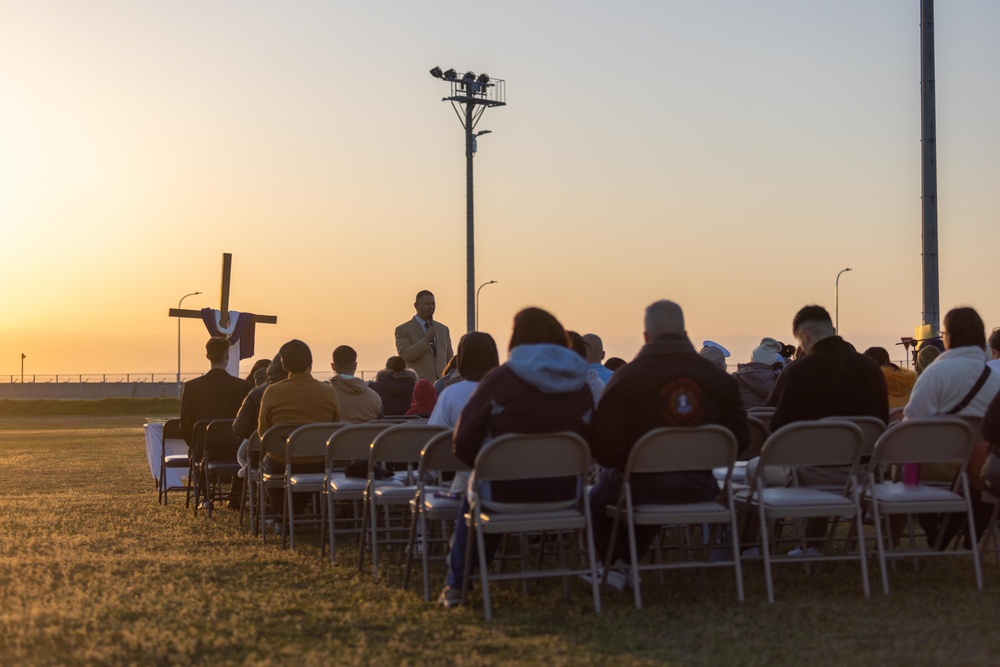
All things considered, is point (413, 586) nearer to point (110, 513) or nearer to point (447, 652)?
point (447, 652)

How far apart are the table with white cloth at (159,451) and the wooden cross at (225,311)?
11.1 meters

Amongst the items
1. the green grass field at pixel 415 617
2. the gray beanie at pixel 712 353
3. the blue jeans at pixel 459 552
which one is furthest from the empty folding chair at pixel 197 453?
the blue jeans at pixel 459 552

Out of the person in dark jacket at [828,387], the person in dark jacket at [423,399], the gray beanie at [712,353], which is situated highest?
the gray beanie at [712,353]

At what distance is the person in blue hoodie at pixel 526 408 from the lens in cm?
591

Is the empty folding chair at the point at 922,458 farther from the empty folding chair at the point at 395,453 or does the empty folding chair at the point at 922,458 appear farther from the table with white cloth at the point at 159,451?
the table with white cloth at the point at 159,451

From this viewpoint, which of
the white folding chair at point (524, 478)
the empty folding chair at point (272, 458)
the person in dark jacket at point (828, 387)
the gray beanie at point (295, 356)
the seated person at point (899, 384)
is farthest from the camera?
the seated person at point (899, 384)

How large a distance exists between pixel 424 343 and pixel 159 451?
10.5 feet

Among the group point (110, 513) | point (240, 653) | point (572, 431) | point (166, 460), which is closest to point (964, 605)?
point (572, 431)

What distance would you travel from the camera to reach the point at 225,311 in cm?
2508

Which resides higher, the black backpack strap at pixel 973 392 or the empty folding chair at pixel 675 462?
the black backpack strap at pixel 973 392

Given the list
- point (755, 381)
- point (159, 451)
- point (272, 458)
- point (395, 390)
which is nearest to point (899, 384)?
point (755, 381)

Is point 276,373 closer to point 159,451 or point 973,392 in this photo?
point 159,451

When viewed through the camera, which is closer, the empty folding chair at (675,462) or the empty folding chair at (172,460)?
the empty folding chair at (675,462)

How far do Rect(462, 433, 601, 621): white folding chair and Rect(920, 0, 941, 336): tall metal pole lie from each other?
6955 millimetres
